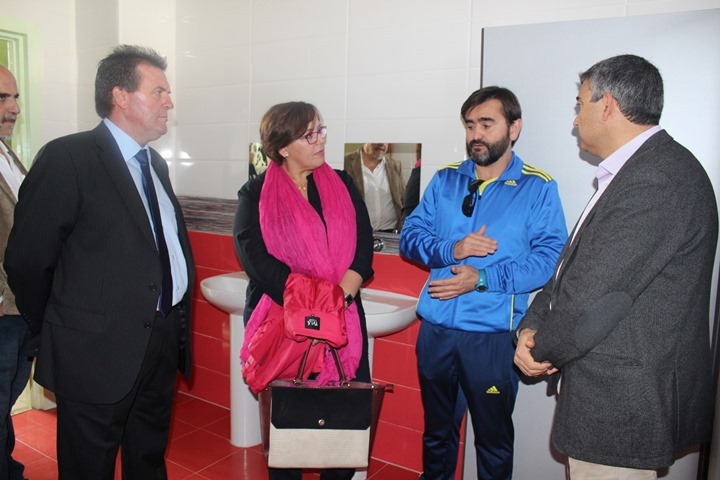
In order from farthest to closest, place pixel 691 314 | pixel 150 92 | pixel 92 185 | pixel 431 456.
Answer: pixel 431 456, pixel 150 92, pixel 92 185, pixel 691 314

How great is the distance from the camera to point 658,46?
1.92 metres

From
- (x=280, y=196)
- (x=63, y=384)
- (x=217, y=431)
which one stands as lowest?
(x=217, y=431)

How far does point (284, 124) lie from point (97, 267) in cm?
82

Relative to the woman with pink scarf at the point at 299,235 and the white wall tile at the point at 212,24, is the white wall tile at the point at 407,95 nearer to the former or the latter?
the woman with pink scarf at the point at 299,235

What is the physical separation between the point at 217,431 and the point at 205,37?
230 cm

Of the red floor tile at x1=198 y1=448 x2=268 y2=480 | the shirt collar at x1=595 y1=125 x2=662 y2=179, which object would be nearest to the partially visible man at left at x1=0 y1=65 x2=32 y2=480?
the red floor tile at x1=198 y1=448 x2=268 y2=480

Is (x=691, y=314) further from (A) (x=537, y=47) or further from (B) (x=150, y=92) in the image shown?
(B) (x=150, y=92)

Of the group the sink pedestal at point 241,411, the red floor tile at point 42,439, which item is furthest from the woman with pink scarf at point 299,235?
the red floor tile at point 42,439

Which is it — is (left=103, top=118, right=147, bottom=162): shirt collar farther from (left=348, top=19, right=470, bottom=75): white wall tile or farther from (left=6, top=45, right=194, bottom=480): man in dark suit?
(left=348, top=19, right=470, bottom=75): white wall tile

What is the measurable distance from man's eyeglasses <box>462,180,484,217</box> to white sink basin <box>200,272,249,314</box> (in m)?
1.16

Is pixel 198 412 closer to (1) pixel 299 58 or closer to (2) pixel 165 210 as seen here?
(2) pixel 165 210

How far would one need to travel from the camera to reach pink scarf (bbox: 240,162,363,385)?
1.98 meters

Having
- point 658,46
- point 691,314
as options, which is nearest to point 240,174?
point 658,46

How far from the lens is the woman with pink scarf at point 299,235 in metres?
1.98
